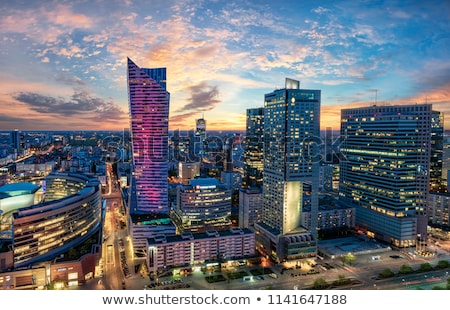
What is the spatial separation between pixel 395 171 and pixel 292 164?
154 inches

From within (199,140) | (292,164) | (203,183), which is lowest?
(203,183)

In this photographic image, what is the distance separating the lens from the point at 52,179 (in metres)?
14.7

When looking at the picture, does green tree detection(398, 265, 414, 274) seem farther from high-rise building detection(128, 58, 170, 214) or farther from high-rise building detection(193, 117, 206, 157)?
high-rise building detection(193, 117, 206, 157)

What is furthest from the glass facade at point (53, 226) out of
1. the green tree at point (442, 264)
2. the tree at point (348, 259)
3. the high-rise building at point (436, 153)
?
the high-rise building at point (436, 153)

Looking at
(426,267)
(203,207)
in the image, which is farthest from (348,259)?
(203,207)

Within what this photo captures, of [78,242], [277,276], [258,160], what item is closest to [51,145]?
[258,160]

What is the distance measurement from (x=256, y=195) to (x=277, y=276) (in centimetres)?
450

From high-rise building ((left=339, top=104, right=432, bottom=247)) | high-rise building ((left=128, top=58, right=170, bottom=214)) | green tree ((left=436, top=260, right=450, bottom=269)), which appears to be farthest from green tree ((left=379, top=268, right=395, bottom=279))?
high-rise building ((left=128, top=58, right=170, bottom=214))

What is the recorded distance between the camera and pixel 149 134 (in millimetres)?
12383

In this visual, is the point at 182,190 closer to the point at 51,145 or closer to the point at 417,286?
the point at 417,286

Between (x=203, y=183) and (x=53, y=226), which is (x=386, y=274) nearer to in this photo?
(x=203, y=183)

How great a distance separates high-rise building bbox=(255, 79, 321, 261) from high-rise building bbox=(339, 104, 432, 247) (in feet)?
9.21

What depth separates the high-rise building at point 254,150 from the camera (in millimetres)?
18422

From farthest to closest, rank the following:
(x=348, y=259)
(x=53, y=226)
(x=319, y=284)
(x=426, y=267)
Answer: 1. (x=348, y=259)
2. (x=53, y=226)
3. (x=426, y=267)
4. (x=319, y=284)
